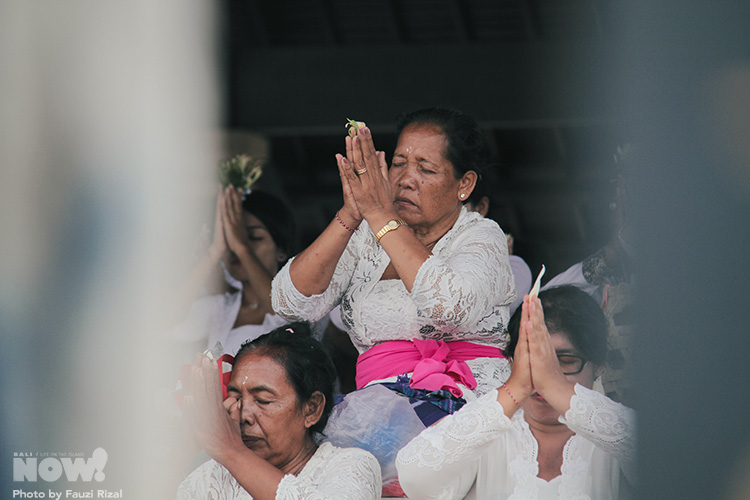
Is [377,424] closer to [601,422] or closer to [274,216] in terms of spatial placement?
[601,422]

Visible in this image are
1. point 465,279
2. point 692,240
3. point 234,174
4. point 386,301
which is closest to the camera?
point 692,240

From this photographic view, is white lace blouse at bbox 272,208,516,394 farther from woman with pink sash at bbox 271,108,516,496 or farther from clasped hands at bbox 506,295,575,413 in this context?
clasped hands at bbox 506,295,575,413

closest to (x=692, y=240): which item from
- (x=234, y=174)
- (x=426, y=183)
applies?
(x=426, y=183)

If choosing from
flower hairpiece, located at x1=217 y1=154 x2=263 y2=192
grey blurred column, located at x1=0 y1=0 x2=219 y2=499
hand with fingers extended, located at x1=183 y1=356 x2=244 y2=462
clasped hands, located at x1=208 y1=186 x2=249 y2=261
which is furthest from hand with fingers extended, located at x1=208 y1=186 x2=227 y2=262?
hand with fingers extended, located at x1=183 y1=356 x2=244 y2=462

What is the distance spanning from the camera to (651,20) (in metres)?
2.04

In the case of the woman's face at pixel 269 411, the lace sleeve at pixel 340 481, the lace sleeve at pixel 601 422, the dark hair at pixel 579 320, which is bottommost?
the lace sleeve at pixel 340 481

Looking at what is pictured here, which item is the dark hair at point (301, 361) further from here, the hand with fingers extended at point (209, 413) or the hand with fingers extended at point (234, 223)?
the hand with fingers extended at point (234, 223)

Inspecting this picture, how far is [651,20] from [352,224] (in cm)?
102

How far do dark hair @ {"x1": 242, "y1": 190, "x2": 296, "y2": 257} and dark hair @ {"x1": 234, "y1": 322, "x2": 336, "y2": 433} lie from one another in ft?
4.31

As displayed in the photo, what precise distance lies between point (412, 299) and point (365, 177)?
36 centimetres

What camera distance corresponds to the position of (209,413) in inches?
96.3

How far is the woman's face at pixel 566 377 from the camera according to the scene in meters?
2.45

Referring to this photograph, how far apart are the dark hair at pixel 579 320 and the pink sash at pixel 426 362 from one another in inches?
11.1

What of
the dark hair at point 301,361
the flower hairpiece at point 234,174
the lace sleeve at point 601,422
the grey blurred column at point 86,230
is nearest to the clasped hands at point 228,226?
the flower hairpiece at point 234,174
